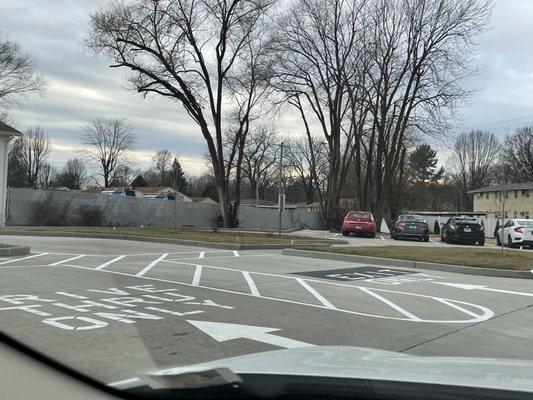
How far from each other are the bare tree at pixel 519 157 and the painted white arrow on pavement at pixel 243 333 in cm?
8760

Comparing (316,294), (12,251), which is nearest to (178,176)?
(12,251)

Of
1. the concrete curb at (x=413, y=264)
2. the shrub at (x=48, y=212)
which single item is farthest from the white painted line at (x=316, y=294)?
the shrub at (x=48, y=212)

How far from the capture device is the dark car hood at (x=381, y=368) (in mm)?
2684

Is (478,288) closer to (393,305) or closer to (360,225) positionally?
(393,305)

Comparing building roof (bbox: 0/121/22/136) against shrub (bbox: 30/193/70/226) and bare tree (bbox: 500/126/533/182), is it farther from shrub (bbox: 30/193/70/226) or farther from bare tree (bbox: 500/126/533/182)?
bare tree (bbox: 500/126/533/182)

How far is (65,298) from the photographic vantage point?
8438 millimetres

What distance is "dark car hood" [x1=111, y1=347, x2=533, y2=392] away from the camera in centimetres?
268

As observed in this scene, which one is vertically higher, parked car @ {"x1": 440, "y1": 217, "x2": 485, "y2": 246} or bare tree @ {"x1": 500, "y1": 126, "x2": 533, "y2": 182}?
bare tree @ {"x1": 500, "y1": 126, "x2": 533, "y2": 182}

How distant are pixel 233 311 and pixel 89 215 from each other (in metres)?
27.5

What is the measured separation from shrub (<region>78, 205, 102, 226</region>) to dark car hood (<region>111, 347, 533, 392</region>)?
31365 millimetres

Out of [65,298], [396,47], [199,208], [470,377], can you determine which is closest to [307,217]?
[199,208]

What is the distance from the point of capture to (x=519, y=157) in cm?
8719

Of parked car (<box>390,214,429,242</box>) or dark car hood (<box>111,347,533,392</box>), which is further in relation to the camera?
parked car (<box>390,214,429,242</box>)

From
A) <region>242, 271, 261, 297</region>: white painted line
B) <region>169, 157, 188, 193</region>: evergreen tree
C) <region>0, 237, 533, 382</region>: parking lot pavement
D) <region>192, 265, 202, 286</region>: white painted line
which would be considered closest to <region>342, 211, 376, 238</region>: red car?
<region>0, 237, 533, 382</region>: parking lot pavement
